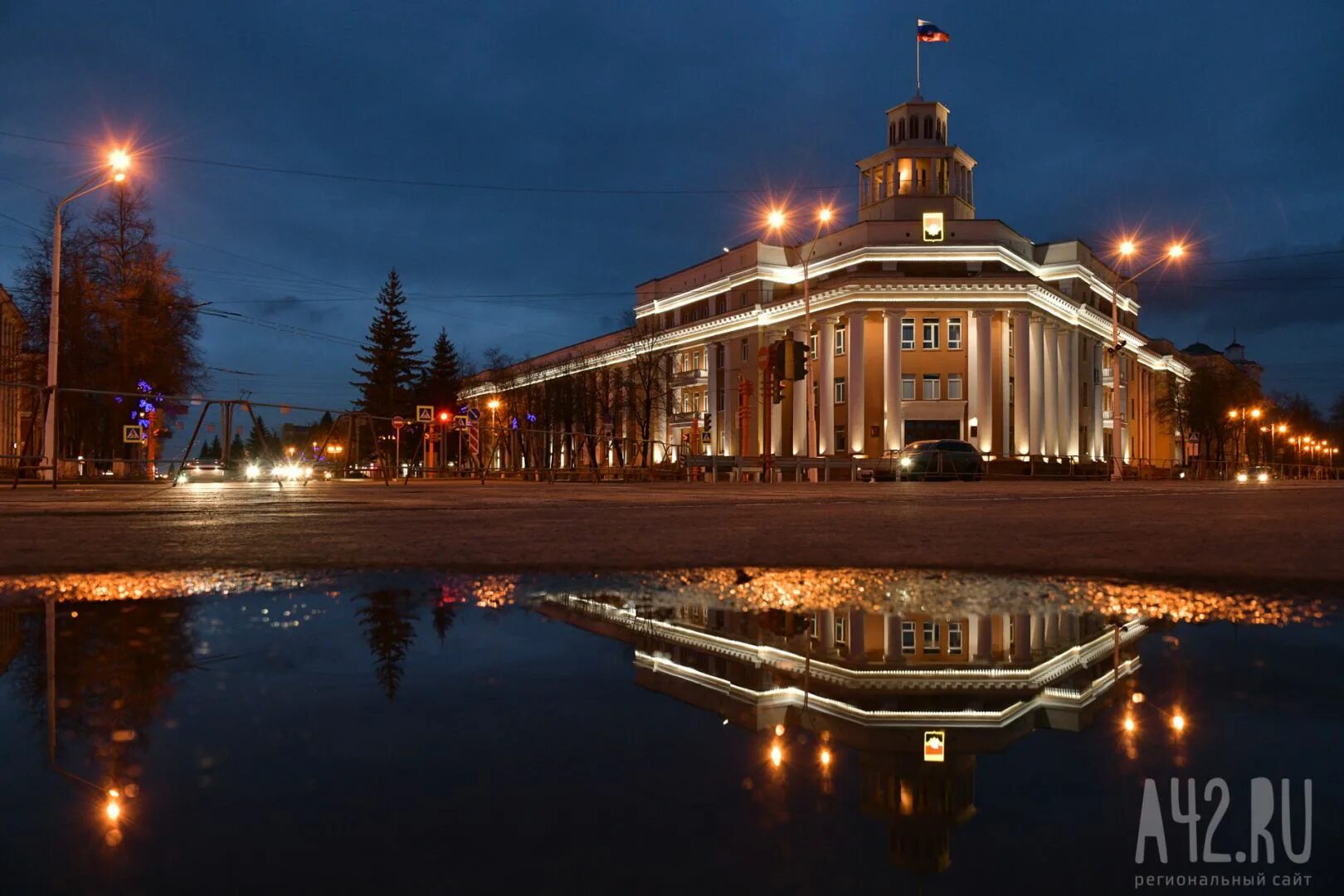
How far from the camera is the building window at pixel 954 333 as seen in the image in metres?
65.4

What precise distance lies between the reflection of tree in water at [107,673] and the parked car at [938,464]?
1490 inches

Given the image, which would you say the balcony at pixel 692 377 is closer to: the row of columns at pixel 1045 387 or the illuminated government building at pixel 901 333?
the illuminated government building at pixel 901 333

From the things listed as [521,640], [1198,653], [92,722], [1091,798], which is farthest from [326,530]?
[1091,798]

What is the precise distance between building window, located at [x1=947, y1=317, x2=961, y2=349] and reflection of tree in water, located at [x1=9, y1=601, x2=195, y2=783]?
6493cm

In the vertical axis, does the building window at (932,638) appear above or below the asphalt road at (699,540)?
below

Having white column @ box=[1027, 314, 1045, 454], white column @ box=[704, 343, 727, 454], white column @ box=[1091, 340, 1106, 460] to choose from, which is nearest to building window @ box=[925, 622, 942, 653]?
white column @ box=[1027, 314, 1045, 454]

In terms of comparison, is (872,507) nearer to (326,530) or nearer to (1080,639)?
(326,530)

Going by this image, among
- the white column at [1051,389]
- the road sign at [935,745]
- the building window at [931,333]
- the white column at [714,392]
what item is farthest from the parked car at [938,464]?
the road sign at [935,745]

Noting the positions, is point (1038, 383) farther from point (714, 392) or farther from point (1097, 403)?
point (714, 392)

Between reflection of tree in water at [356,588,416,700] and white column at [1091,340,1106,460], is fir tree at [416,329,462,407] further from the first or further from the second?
reflection of tree in water at [356,588,416,700]

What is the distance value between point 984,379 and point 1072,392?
13143 mm

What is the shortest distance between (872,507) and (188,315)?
1597 inches

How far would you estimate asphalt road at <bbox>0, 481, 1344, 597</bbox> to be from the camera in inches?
239

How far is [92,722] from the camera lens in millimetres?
2424
